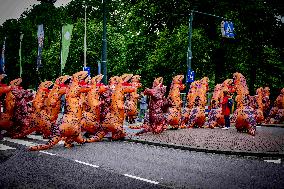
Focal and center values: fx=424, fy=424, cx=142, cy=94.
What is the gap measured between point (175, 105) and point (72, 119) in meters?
6.89

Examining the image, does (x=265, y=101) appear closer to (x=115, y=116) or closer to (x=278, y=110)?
(x=278, y=110)

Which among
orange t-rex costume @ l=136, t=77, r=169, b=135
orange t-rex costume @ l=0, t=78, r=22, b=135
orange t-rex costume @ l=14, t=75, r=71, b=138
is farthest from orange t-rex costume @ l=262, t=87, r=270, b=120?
orange t-rex costume @ l=0, t=78, r=22, b=135

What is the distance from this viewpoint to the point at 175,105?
1923cm

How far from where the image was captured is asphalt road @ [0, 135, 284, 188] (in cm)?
830

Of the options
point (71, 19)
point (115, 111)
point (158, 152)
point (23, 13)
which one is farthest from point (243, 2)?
point (23, 13)

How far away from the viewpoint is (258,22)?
30969 mm

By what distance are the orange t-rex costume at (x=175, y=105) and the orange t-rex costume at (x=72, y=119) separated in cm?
590

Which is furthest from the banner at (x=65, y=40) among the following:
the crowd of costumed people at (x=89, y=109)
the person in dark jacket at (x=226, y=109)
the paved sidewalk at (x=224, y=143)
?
the paved sidewalk at (x=224, y=143)

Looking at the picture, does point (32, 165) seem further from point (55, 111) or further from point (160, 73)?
point (160, 73)

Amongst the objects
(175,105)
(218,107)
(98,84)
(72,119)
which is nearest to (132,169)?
(72,119)

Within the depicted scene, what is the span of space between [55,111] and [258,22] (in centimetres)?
2055

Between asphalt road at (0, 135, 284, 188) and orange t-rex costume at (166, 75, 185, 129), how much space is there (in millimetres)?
5998

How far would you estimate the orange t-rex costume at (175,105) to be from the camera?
1908 cm

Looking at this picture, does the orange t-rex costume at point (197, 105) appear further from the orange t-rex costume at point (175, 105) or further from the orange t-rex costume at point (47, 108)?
the orange t-rex costume at point (47, 108)
